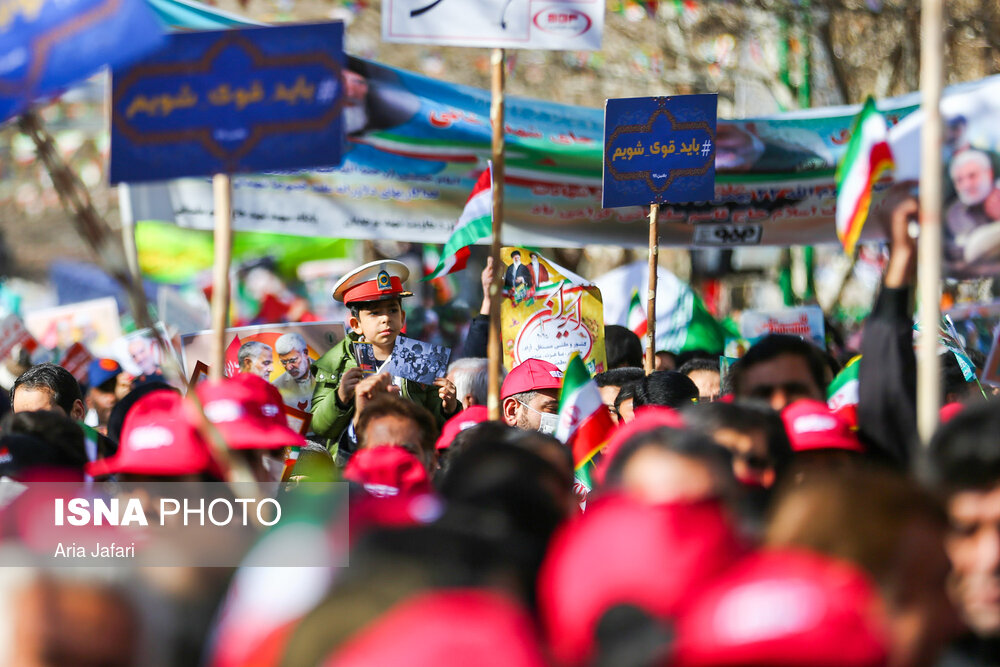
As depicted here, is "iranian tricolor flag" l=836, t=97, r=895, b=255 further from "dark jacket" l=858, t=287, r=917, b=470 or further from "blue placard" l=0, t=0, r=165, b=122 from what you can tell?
"blue placard" l=0, t=0, r=165, b=122

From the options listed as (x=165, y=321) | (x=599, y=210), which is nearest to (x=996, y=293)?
(x=599, y=210)

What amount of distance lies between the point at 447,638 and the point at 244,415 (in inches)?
72.9

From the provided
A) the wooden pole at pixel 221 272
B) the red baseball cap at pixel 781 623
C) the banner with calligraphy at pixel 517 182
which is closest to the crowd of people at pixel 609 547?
the red baseball cap at pixel 781 623

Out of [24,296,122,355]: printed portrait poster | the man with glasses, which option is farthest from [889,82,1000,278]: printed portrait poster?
[24,296,122,355]: printed portrait poster

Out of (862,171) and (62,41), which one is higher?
(62,41)

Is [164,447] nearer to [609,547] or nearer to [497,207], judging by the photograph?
[609,547]

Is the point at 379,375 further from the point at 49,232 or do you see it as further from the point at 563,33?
the point at 49,232

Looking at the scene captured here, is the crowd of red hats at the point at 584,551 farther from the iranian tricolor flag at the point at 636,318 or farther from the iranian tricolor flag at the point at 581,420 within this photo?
the iranian tricolor flag at the point at 636,318

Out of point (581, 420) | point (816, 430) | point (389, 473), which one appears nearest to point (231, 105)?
point (389, 473)

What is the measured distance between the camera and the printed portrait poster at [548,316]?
5.37 metres

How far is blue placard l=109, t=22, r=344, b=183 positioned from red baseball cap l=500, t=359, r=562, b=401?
1620 millimetres

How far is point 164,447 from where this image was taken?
116 inches

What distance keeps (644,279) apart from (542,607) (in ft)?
20.1

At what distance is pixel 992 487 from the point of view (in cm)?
222
